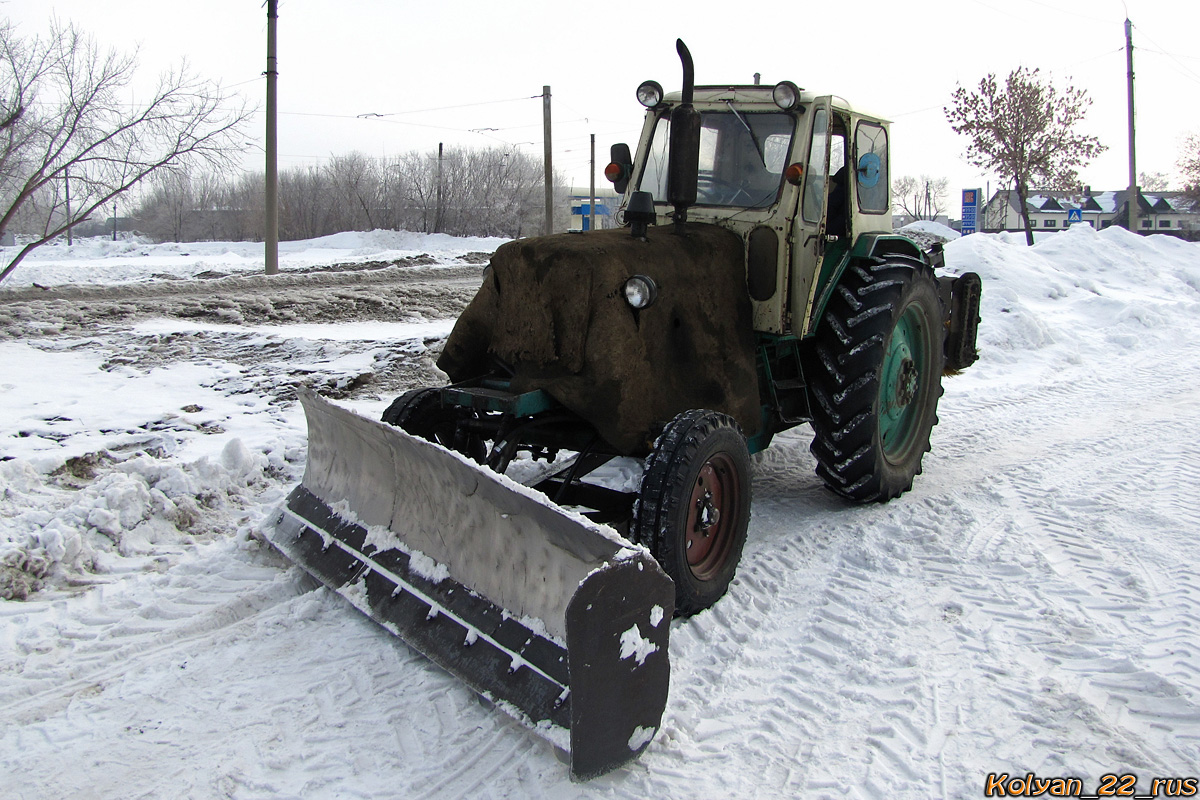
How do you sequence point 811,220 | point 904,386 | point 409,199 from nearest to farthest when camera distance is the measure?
point 811,220
point 904,386
point 409,199

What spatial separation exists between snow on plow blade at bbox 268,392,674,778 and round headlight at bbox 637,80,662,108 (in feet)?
8.76

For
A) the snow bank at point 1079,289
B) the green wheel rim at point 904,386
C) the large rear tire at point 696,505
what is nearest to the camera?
the large rear tire at point 696,505

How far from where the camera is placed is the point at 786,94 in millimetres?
4699

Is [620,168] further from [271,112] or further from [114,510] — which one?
[271,112]

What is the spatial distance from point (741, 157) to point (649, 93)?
708 mm

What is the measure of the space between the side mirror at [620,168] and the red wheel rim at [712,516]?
2.39m

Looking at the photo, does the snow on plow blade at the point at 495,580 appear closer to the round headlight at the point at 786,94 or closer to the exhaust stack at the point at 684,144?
the exhaust stack at the point at 684,144

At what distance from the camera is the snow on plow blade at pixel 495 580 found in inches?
108

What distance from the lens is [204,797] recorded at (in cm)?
273

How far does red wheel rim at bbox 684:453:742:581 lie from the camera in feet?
12.9

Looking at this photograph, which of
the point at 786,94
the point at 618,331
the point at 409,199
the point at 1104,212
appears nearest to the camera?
the point at 618,331

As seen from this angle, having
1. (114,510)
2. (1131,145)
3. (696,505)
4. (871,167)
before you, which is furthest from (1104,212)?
(114,510)

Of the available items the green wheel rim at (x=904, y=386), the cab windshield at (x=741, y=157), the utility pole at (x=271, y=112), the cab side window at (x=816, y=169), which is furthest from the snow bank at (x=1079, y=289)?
the utility pole at (x=271, y=112)

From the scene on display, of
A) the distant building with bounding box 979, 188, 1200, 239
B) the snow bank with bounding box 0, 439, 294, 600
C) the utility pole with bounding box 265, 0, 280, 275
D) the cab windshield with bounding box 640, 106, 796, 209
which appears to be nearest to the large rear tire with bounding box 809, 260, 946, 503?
the cab windshield with bounding box 640, 106, 796, 209
